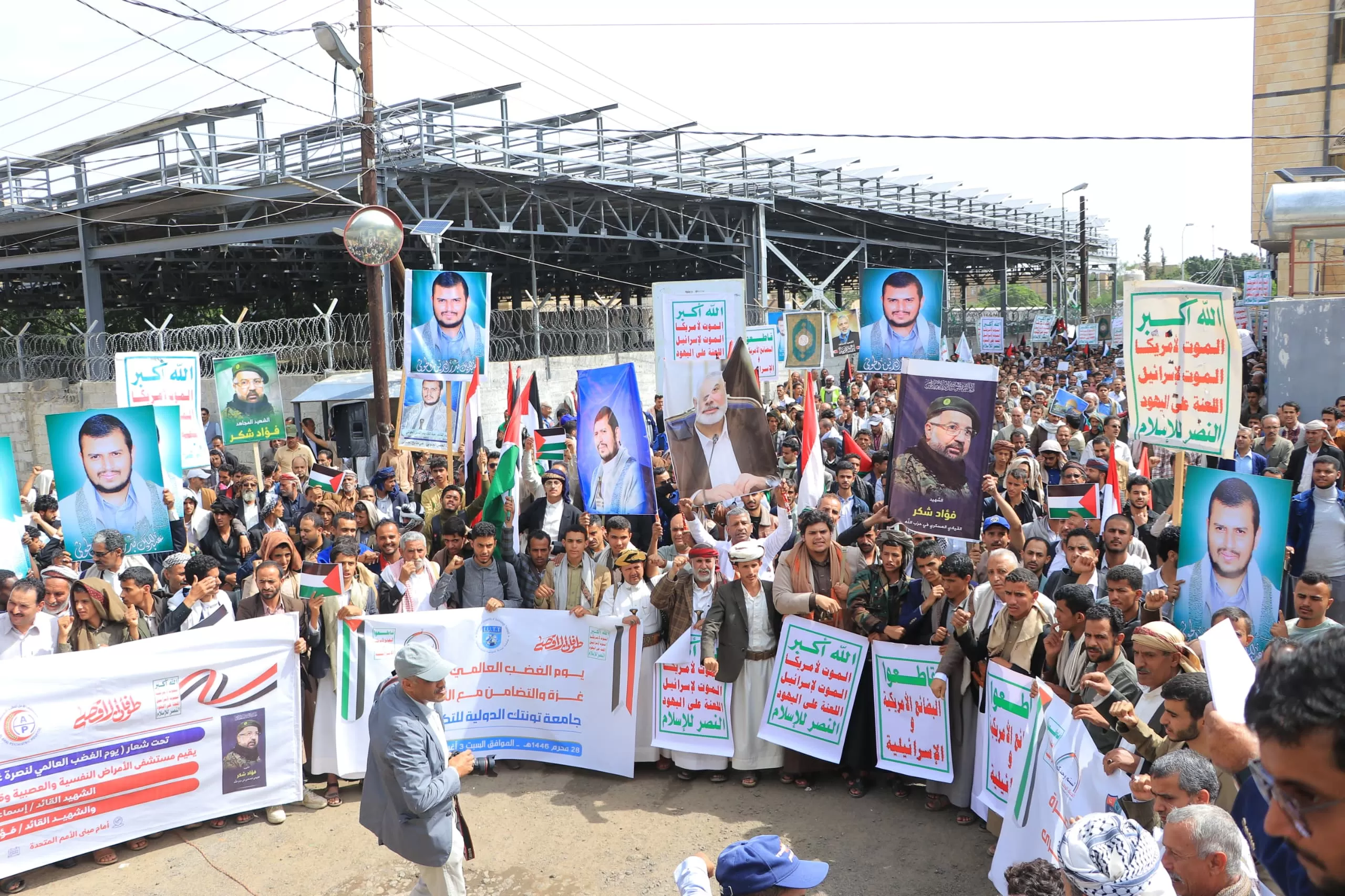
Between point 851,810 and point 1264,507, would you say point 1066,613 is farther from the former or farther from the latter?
point 851,810

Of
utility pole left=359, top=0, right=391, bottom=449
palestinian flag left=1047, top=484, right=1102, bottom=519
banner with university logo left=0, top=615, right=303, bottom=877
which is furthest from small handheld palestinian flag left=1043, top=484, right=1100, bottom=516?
utility pole left=359, top=0, right=391, bottom=449

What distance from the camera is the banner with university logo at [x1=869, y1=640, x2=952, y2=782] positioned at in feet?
19.8

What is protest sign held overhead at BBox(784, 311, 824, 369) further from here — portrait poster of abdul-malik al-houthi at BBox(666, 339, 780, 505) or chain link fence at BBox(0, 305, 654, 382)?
chain link fence at BBox(0, 305, 654, 382)

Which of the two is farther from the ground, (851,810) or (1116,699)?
(1116,699)

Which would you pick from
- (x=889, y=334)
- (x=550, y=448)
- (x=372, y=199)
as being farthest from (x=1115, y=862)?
(x=372, y=199)

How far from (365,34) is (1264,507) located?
503 inches

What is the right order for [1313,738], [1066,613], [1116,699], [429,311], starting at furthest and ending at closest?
[429,311]
[1066,613]
[1116,699]
[1313,738]

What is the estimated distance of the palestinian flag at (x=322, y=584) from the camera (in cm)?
661

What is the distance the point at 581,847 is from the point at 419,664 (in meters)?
2.49

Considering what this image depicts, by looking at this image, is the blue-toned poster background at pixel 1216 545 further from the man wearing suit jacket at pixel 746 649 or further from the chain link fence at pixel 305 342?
the chain link fence at pixel 305 342

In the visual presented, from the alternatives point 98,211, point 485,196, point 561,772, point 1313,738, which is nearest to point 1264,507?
point 561,772

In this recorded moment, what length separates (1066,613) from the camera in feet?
16.5

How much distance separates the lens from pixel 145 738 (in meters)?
6.03

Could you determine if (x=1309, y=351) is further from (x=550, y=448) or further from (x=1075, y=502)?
(x=550, y=448)
